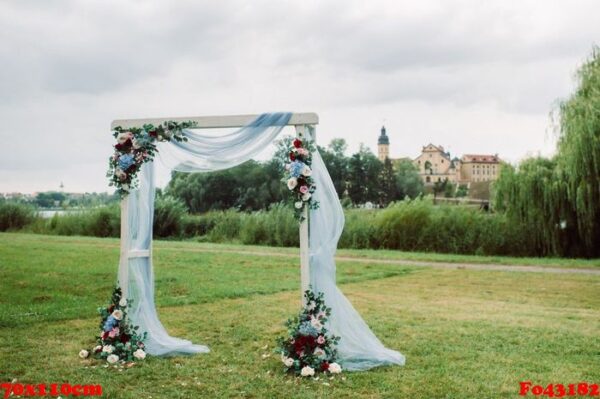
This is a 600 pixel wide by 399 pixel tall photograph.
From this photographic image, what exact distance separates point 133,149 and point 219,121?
3.87 feet

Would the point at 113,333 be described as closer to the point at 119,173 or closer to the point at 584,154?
the point at 119,173

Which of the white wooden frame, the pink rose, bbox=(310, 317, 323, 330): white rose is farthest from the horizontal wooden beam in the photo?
the pink rose

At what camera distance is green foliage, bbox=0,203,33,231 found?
33.7 meters

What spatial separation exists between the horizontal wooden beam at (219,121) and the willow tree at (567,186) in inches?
550

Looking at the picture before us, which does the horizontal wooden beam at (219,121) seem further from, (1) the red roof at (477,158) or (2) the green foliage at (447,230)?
(1) the red roof at (477,158)

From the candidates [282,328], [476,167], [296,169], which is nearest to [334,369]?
[296,169]

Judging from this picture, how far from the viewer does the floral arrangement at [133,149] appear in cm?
786

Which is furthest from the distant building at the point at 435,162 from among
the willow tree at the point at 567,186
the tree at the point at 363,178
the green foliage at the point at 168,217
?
the willow tree at the point at 567,186

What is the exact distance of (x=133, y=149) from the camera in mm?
7934

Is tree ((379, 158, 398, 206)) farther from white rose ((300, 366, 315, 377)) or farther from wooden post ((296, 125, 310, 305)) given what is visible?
white rose ((300, 366, 315, 377))

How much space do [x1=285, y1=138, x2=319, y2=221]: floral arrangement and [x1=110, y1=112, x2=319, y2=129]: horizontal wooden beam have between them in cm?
26

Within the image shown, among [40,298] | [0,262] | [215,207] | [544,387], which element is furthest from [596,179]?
[215,207]

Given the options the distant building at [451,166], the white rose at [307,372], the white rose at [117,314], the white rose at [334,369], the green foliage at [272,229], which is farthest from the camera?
the distant building at [451,166]

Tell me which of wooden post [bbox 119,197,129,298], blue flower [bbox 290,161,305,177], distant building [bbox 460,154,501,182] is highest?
distant building [bbox 460,154,501,182]
